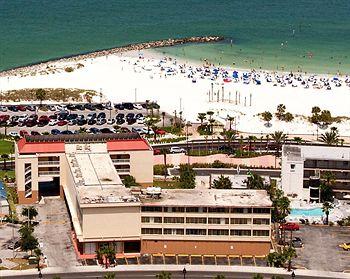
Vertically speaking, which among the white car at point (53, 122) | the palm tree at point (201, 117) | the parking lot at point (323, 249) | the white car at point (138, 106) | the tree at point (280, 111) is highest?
the white car at point (138, 106)

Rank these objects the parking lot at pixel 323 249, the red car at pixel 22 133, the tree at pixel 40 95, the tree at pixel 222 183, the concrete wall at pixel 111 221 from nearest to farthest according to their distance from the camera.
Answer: the parking lot at pixel 323 249 → the concrete wall at pixel 111 221 → the tree at pixel 222 183 → the red car at pixel 22 133 → the tree at pixel 40 95

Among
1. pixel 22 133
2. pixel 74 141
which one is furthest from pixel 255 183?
pixel 22 133

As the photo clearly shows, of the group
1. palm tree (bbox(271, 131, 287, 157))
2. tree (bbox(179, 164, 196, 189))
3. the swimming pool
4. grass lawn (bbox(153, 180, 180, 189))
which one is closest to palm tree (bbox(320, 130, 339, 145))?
palm tree (bbox(271, 131, 287, 157))

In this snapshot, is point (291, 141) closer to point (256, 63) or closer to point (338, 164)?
point (338, 164)

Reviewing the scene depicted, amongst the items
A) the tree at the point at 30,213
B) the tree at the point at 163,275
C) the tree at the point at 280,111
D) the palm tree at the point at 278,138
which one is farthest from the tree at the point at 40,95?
the tree at the point at 163,275

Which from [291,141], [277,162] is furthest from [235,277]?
[291,141]

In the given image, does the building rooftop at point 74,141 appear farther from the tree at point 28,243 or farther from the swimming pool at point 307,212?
the tree at point 28,243
